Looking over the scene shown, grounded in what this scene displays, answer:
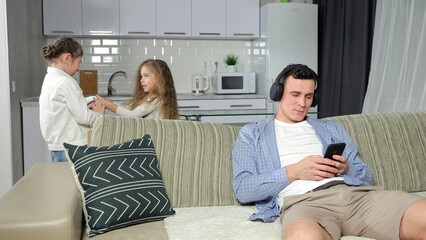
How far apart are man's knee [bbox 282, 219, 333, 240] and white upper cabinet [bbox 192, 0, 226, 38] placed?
13.3ft

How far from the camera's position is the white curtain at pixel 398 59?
3.67 meters

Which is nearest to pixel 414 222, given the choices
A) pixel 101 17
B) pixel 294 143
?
pixel 294 143

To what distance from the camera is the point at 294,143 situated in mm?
2012

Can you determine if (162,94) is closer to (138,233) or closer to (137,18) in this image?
(138,233)

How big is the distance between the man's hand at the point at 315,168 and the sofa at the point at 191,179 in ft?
0.74

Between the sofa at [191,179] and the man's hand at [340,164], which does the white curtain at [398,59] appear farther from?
the man's hand at [340,164]

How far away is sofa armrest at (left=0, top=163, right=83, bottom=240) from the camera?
1456mm

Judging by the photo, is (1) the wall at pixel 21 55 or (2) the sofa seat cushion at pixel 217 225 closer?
(2) the sofa seat cushion at pixel 217 225

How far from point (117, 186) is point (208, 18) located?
3.90 m

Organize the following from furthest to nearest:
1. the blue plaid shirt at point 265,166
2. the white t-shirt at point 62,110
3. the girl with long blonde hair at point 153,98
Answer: the girl with long blonde hair at point 153,98
the white t-shirt at point 62,110
the blue plaid shirt at point 265,166

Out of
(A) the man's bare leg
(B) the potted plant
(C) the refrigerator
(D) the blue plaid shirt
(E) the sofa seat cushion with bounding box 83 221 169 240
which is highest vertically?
(C) the refrigerator

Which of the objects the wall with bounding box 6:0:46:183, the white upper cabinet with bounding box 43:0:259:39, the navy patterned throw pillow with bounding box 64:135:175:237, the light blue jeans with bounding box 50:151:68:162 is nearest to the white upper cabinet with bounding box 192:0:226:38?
the white upper cabinet with bounding box 43:0:259:39

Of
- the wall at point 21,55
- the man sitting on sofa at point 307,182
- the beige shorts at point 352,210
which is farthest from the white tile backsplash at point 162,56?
the beige shorts at point 352,210

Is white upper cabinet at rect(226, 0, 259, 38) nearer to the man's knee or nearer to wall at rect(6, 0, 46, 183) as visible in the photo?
wall at rect(6, 0, 46, 183)
